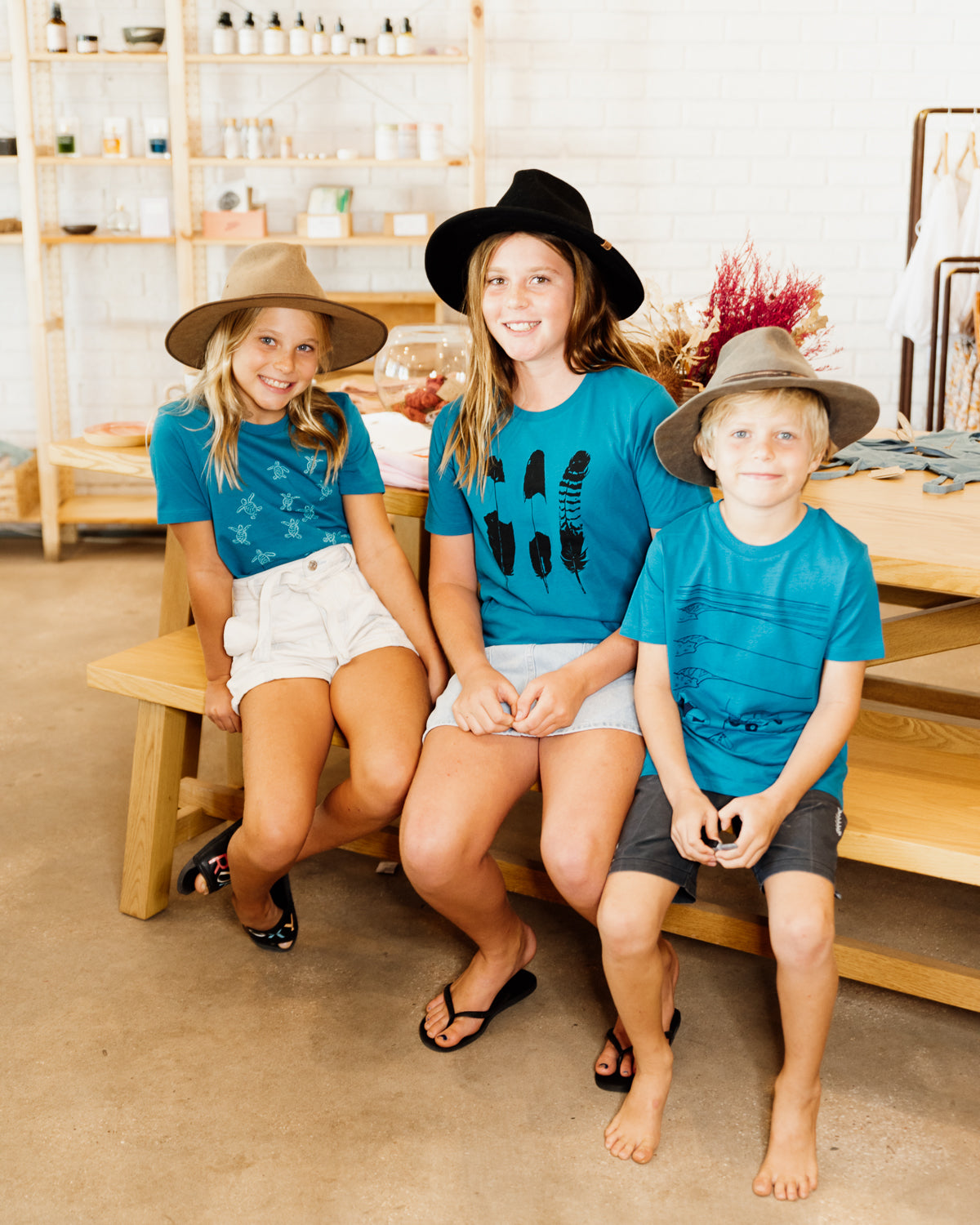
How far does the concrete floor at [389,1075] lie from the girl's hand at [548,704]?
19.0 inches

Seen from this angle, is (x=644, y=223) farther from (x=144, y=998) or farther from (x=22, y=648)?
(x=144, y=998)

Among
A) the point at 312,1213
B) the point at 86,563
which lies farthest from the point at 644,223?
the point at 312,1213

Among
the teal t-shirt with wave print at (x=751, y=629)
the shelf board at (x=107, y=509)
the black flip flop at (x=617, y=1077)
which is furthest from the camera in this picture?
the shelf board at (x=107, y=509)

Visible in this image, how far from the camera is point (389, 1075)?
1.62 metres

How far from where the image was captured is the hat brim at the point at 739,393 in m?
1.44

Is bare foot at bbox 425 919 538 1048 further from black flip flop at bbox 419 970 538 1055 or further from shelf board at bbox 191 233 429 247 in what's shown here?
shelf board at bbox 191 233 429 247

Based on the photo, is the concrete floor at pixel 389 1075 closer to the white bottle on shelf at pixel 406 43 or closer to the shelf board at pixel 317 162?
the shelf board at pixel 317 162

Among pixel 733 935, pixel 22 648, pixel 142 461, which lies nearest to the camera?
pixel 733 935

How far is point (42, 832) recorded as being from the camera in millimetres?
2318

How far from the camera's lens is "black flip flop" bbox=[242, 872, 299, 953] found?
1.91 m

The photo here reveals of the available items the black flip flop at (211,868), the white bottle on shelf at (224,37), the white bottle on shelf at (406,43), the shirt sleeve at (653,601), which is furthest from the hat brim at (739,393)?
the white bottle on shelf at (224,37)

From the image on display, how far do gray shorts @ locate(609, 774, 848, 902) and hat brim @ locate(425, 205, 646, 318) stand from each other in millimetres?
755

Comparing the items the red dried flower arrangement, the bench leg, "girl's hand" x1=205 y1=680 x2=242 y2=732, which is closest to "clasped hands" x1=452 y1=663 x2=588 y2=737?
"girl's hand" x1=205 y1=680 x2=242 y2=732

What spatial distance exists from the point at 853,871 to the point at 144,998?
133 centimetres
